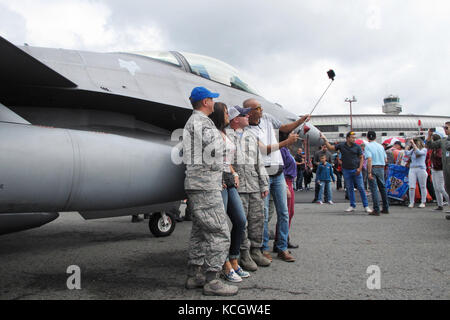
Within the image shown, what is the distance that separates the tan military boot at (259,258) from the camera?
3.59 metres

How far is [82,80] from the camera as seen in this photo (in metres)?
3.84

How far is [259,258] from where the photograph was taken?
3.63m

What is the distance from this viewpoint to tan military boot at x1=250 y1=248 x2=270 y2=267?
141 inches

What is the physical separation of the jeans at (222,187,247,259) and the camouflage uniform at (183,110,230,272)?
0.33 meters

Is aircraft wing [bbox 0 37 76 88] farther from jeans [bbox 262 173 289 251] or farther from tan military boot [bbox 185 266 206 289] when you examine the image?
jeans [bbox 262 173 289 251]

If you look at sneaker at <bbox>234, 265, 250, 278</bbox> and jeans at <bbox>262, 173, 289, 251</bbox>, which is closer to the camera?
sneaker at <bbox>234, 265, 250, 278</bbox>

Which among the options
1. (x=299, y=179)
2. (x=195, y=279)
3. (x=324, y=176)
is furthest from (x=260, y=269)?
(x=299, y=179)

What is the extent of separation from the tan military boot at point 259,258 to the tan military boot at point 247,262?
0.13m

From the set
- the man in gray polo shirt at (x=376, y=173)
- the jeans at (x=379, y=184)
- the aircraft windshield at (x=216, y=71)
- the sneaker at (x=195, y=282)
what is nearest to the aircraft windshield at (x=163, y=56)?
the aircraft windshield at (x=216, y=71)

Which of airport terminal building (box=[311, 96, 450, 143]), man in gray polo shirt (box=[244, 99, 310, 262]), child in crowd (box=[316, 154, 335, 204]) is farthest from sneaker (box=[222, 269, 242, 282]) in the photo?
airport terminal building (box=[311, 96, 450, 143])

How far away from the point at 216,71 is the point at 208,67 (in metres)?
0.14
